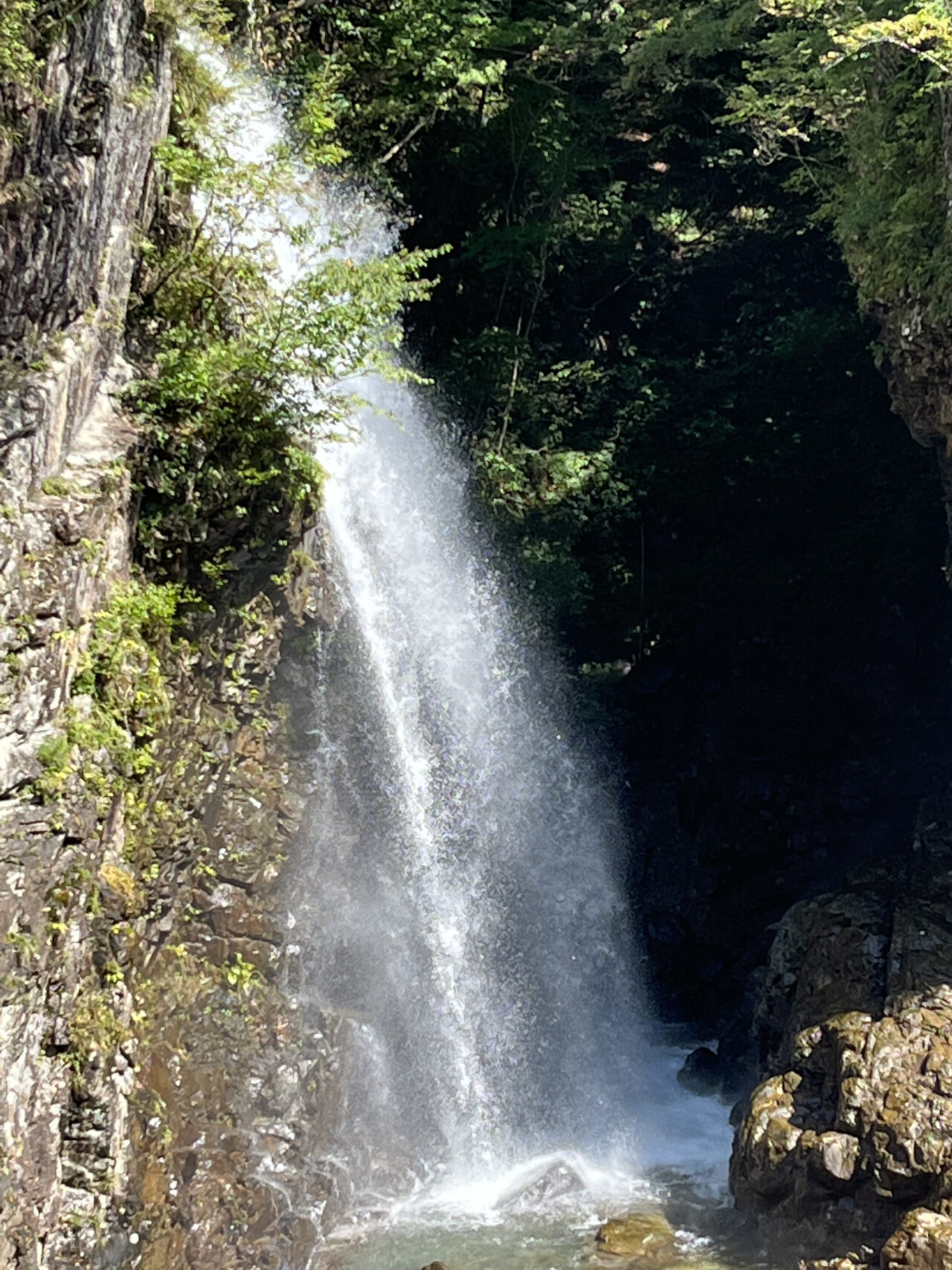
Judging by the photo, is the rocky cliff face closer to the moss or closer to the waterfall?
the waterfall

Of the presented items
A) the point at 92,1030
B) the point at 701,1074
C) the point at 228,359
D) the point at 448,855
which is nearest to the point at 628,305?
the point at 448,855

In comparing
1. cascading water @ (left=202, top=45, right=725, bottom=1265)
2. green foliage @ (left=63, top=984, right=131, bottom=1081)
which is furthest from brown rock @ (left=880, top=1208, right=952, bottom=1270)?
green foliage @ (left=63, top=984, right=131, bottom=1081)

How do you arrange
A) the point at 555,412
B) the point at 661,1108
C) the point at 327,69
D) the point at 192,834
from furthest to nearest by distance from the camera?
the point at 555,412
the point at 327,69
the point at 661,1108
the point at 192,834

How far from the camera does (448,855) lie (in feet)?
36.1

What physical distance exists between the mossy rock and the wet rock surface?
712 millimetres

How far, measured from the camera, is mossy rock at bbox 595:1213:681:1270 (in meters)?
8.07

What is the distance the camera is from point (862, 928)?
33.1 feet

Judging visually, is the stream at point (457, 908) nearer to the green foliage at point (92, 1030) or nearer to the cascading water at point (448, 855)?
the cascading water at point (448, 855)

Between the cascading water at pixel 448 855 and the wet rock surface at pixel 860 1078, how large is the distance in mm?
1503

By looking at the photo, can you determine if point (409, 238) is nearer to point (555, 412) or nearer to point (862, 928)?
point (555, 412)

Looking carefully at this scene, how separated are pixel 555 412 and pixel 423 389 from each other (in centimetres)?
192

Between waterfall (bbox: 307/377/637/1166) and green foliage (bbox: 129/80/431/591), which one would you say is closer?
green foliage (bbox: 129/80/431/591)

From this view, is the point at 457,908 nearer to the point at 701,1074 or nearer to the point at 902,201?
the point at 701,1074

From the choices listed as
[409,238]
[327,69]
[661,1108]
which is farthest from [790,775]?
[327,69]
